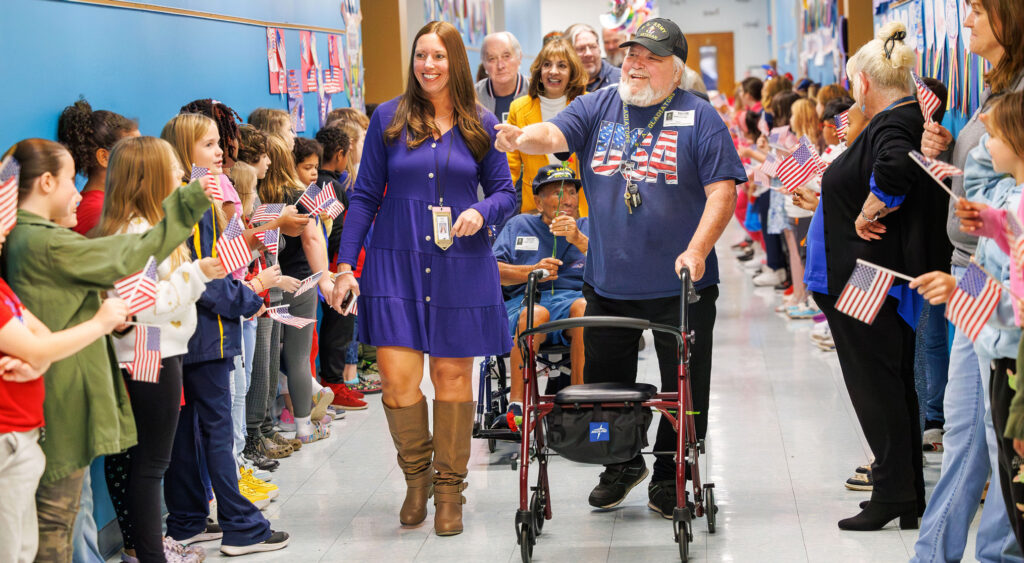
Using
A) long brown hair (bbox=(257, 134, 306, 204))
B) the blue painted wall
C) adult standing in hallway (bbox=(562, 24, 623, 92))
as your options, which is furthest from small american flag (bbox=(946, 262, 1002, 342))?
adult standing in hallway (bbox=(562, 24, 623, 92))

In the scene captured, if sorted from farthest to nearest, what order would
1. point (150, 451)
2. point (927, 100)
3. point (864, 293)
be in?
1. point (927, 100)
2. point (150, 451)
3. point (864, 293)

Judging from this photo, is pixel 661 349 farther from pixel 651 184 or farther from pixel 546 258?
pixel 546 258

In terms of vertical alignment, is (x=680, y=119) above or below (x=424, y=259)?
above

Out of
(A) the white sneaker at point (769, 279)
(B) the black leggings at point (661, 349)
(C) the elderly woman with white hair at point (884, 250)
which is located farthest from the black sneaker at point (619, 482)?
(A) the white sneaker at point (769, 279)

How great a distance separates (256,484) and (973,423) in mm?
2747

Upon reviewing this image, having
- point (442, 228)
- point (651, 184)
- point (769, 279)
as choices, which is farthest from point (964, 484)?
point (769, 279)

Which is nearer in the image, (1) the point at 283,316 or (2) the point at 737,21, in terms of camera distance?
(1) the point at 283,316

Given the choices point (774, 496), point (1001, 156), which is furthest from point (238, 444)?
point (1001, 156)

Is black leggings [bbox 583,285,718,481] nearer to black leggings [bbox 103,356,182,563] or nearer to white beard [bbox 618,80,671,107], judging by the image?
white beard [bbox 618,80,671,107]

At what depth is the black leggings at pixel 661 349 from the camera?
3977mm

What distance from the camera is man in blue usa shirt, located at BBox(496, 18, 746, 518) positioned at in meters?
3.82

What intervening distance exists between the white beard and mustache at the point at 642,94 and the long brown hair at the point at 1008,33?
1133mm

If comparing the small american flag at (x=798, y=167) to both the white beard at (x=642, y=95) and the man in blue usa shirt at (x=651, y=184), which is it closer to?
the man in blue usa shirt at (x=651, y=184)

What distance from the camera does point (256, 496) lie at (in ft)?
14.4
